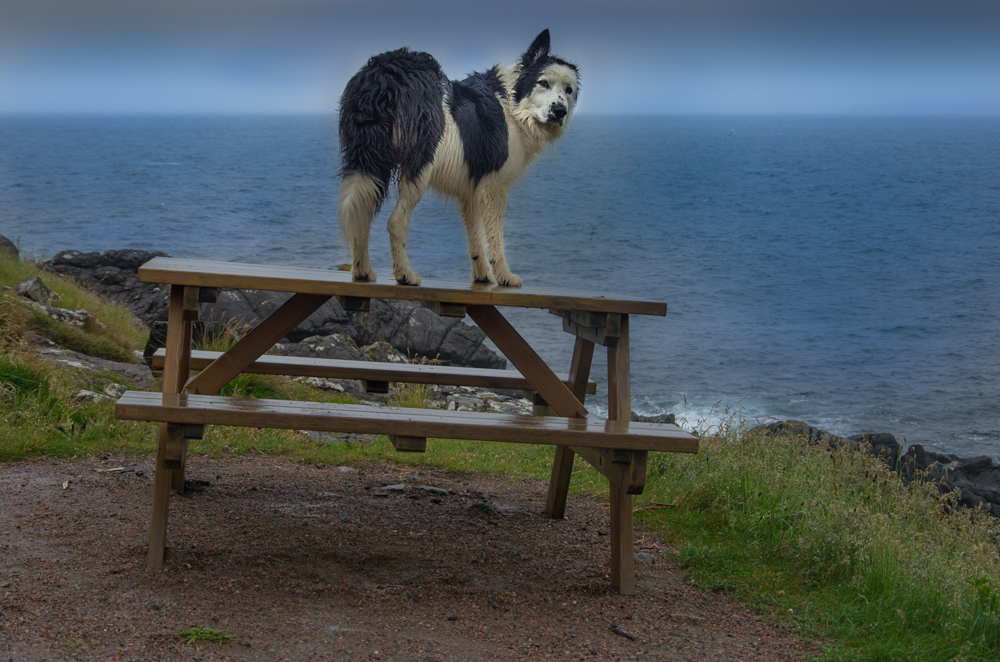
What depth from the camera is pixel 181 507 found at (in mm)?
4414

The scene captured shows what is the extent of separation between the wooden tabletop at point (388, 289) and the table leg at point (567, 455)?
69cm

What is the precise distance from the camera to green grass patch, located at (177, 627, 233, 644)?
9.46 ft

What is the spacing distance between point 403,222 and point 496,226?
51 centimetres

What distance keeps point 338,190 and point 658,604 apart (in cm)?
231

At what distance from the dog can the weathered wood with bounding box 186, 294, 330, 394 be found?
364 millimetres

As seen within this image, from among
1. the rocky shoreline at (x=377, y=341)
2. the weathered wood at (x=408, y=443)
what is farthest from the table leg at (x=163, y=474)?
the rocky shoreline at (x=377, y=341)

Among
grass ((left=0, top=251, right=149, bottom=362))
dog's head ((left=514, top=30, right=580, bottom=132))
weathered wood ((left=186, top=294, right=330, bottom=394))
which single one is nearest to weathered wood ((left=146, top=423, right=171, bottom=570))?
weathered wood ((left=186, top=294, right=330, bottom=394))

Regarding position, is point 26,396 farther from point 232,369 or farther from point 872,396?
point 872,396

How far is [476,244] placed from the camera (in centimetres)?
405

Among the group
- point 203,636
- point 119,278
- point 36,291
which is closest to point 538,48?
point 203,636

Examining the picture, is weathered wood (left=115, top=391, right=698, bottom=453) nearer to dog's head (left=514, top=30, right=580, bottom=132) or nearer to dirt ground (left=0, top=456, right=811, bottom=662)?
→ dirt ground (left=0, top=456, right=811, bottom=662)

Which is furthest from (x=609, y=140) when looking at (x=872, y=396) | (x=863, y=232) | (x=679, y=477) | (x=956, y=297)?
(x=679, y=477)

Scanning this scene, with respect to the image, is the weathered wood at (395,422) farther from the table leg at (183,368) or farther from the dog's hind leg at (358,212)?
the table leg at (183,368)

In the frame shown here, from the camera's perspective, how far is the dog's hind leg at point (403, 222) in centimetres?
369
